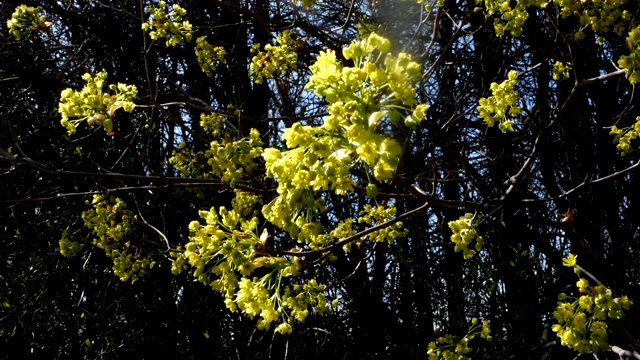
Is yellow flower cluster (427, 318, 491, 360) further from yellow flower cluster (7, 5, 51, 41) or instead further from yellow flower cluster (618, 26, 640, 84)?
yellow flower cluster (7, 5, 51, 41)

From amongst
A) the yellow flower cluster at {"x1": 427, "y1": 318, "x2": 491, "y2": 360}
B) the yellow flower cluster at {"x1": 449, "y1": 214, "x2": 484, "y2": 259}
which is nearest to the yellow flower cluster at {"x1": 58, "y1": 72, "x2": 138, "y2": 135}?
the yellow flower cluster at {"x1": 449, "y1": 214, "x2": 484, "y2": 259}

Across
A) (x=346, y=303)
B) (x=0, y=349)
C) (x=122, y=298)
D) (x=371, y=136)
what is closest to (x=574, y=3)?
(x=371, y=136)

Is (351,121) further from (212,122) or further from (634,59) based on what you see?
(212,122)

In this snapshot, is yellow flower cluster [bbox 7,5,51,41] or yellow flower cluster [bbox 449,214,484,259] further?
yellow flower cluster [bbox 7,5,51,41]

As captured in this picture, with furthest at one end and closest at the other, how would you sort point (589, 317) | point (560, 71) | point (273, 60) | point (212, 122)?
point (212, 122), point (273, 60), point (560, 71), point (589, 317)

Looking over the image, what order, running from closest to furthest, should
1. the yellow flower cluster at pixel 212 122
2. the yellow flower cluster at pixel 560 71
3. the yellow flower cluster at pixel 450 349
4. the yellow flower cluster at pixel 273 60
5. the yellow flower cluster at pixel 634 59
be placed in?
the yellow flower cluster at pixel 634 59, the yellow flower cluster at pixel 450 349, the yellow flower cluster at pixel 560 71, the yellow flower cluster at pixel 273 60, the yellow flower cluster at pixel 212 122

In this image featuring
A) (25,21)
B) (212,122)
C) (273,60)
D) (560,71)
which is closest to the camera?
(25,21)

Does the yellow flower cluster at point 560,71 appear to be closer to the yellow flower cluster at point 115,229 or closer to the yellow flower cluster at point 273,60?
the yellow flower cluster at point 273,60

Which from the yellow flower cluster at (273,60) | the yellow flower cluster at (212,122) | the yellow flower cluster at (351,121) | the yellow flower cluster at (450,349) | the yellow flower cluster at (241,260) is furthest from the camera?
the yellow flower cluster at (212,122)

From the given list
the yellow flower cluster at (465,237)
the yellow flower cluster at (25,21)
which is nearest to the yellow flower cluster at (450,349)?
the yellow flower cluster at (465,237)

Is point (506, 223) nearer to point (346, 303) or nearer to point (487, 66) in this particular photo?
point (487, 66)

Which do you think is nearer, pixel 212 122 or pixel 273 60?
pixel 273 60

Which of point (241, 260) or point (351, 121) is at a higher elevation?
point (351, 121)

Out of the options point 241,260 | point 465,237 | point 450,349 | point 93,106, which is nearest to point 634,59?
point 465,237
